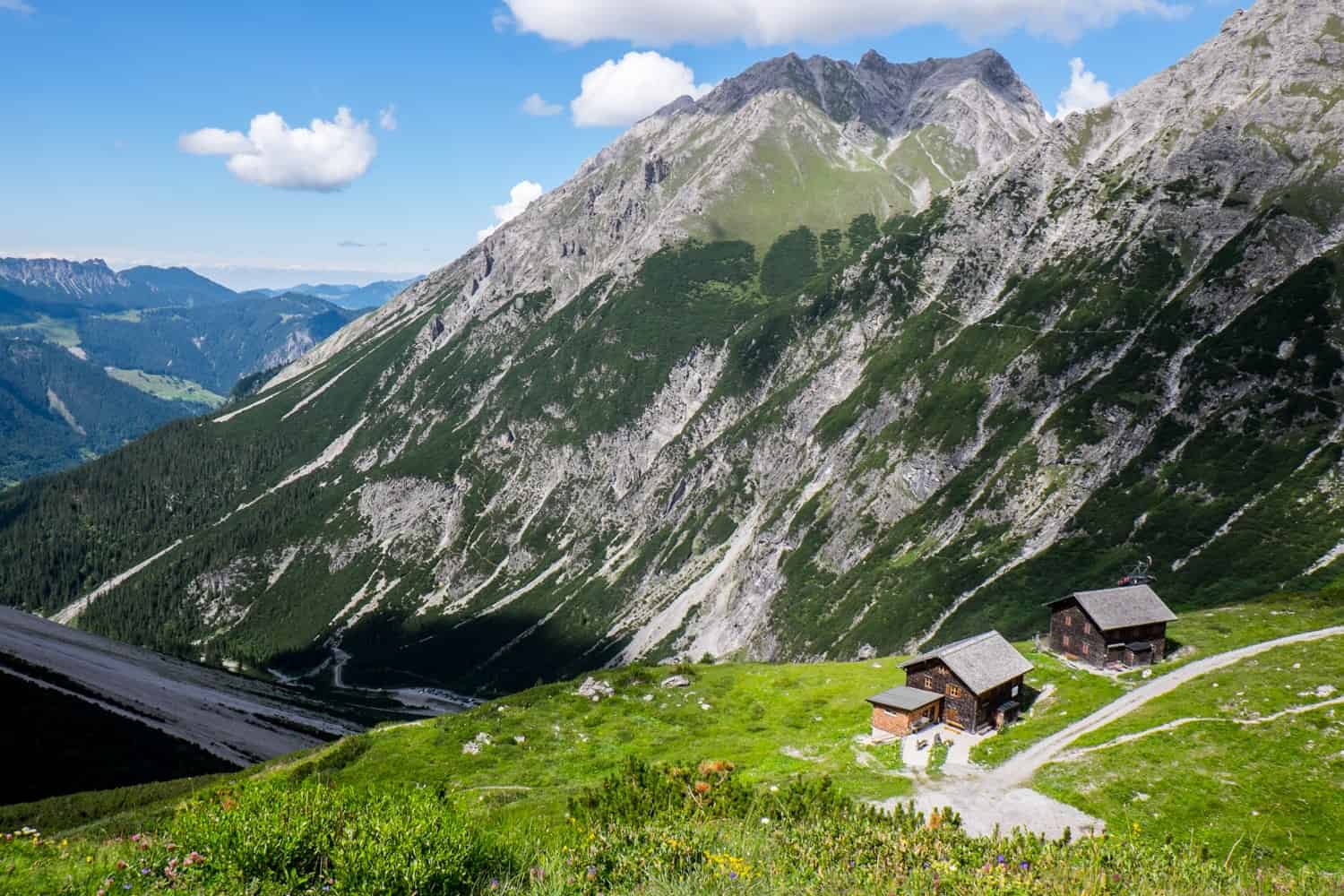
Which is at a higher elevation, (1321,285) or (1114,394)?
(1321,285)

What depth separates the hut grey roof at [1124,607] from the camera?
200 feet

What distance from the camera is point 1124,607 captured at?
61656mm

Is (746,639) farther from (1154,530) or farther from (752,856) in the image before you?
(752,856)

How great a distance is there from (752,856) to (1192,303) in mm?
196221

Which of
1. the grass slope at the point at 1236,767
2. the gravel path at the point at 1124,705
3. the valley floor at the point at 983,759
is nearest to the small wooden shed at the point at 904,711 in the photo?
the valley floor at the point at 983,759

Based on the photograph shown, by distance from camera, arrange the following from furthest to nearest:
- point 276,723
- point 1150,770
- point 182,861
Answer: point 276,723 → point 1150,770 → point 182,861

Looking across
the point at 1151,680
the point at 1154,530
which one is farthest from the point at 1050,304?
the point at 1151,680

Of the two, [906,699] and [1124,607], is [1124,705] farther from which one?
[906,699]

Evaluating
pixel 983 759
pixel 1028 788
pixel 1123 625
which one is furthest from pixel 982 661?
pixel 1123 625

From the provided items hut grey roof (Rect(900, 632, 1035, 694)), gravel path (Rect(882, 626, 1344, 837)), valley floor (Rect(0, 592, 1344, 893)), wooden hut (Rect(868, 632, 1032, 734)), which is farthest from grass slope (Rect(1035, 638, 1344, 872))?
hut grey roof (Rect(900, 632, 1035, 694))

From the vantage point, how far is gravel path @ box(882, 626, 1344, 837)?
3719 centimetres

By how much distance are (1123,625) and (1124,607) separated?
5.64ft

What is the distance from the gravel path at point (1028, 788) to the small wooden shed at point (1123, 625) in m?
3.12

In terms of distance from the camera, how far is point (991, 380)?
186125 millimetres
